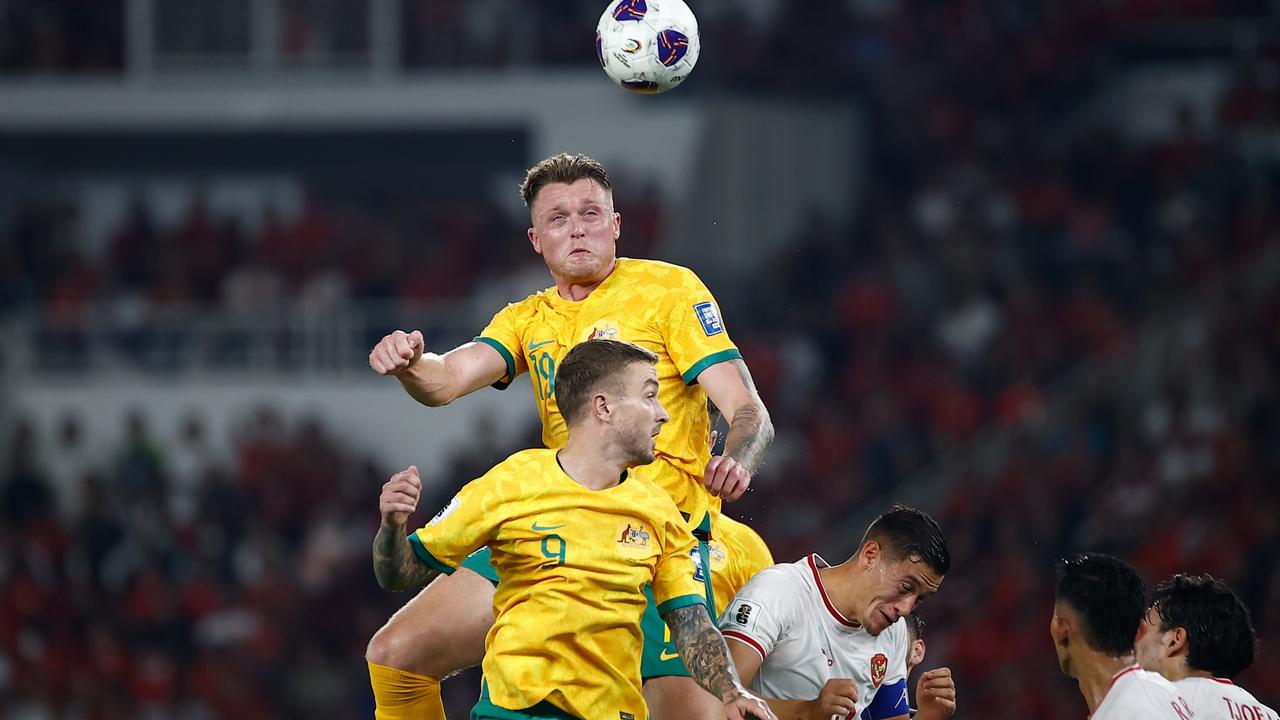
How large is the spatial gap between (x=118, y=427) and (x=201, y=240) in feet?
8.70

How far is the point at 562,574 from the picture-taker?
5449mm

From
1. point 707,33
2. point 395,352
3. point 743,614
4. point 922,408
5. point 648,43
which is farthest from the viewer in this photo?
point 707,33

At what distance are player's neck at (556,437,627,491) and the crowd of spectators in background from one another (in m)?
7.30

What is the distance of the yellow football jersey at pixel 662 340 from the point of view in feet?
20.6

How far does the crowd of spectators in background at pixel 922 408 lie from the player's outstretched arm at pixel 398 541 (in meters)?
7.48

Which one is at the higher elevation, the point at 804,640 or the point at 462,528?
the point at 462,528

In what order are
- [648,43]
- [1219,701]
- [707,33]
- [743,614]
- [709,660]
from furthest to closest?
[707,33]
[648,43]
[743,614]
[1219,701]
[709,660]

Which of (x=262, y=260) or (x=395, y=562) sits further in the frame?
(x=262, y=260)

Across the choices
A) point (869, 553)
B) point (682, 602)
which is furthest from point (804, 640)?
point (682, 602)

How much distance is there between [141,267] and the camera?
65.6 ft

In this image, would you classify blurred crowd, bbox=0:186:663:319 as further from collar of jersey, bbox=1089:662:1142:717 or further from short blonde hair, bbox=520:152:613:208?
collar of jersey, bbox=1089:662:1142:717

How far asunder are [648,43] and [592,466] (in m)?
2.12

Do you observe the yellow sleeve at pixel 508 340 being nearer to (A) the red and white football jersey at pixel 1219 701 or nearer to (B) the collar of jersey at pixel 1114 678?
(B) the collar of jersey at pixel 1114 678

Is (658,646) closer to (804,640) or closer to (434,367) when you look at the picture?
(804,640)
